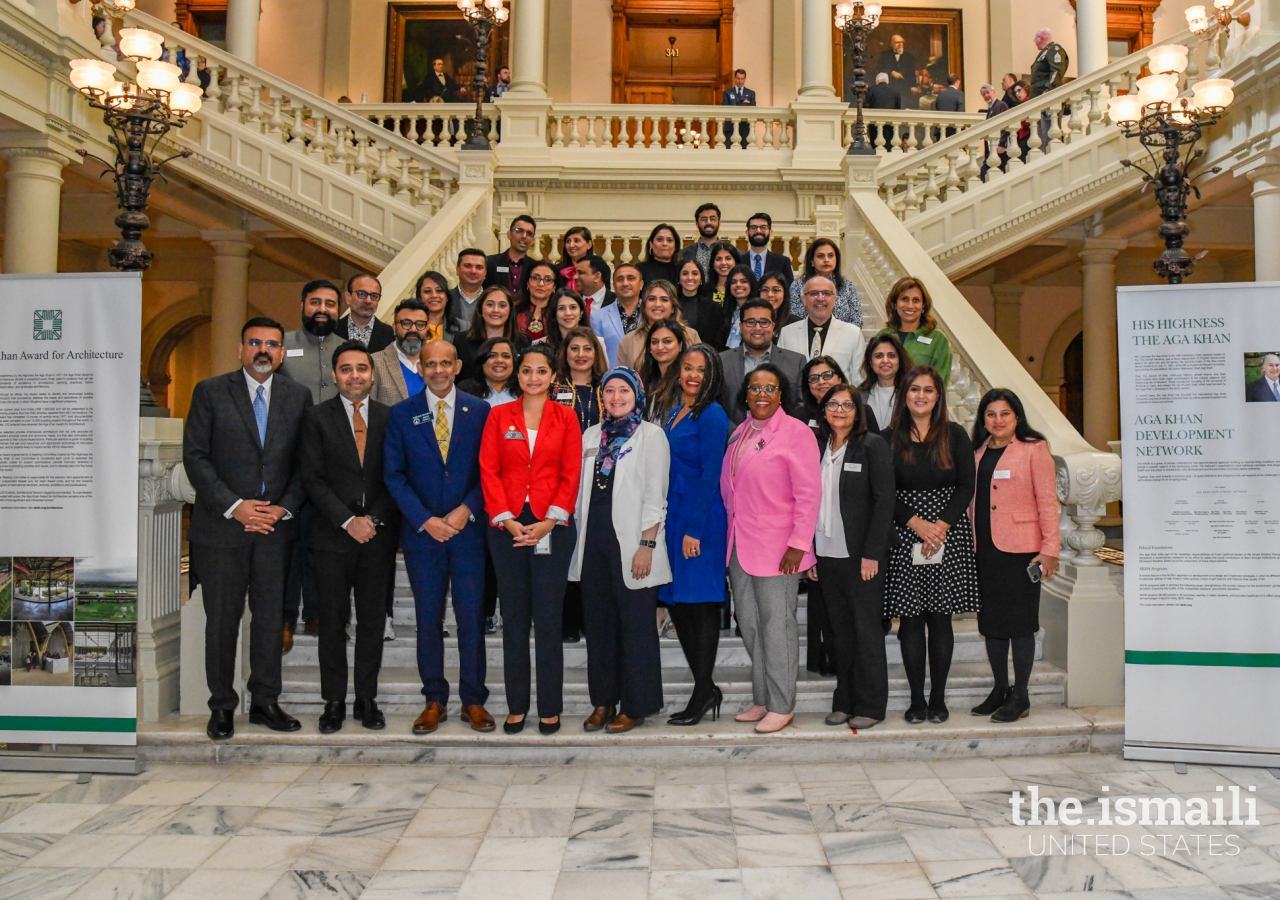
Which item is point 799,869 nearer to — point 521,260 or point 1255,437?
point 1255,437

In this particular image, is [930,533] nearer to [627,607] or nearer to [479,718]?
[627,607]

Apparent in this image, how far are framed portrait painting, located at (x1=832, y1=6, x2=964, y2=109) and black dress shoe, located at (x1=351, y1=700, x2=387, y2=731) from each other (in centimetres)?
1540

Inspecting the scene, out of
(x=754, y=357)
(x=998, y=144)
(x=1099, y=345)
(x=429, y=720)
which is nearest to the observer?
(x=429, y=720)

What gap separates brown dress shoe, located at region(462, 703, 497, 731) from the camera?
4.43 m

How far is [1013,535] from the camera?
176 inches

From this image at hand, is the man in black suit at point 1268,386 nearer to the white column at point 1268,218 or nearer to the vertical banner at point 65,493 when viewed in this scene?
the vertical banner at point 65,493

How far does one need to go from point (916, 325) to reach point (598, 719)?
9.64 feet

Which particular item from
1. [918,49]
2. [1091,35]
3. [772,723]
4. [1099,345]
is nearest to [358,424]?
[772,723]

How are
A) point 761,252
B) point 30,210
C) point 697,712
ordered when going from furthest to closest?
point 30,210, point 761,252, point 697,712

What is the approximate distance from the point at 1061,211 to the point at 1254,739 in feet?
24.0

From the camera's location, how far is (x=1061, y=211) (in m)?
10.1

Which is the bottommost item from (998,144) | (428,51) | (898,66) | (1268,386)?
(1268,386)

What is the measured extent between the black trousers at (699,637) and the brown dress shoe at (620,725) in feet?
1.04

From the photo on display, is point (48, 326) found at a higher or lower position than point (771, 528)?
higher
